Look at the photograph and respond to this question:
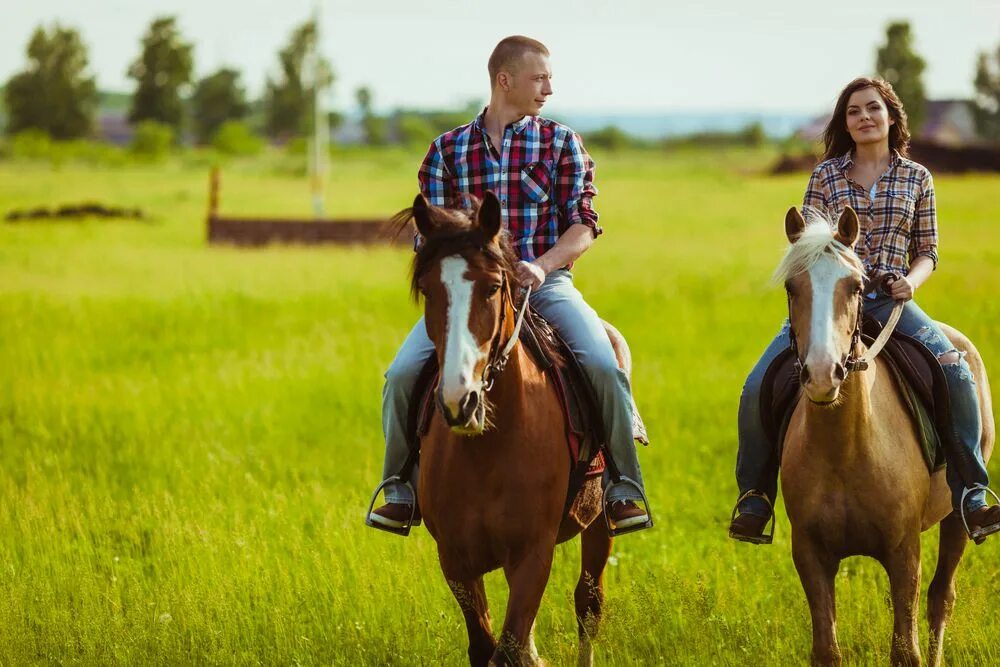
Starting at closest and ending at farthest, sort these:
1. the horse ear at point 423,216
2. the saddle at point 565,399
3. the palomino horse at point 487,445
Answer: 1. the palomino horse at point 487,445
2. the horse ear at point 423,216
3. the saddle at point 565,399

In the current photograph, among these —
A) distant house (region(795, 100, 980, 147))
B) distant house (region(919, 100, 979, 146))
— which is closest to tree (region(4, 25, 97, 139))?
distant house (region(795, 100, 980, 147))

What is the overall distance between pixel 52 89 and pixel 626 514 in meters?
113

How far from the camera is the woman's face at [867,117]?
608cm

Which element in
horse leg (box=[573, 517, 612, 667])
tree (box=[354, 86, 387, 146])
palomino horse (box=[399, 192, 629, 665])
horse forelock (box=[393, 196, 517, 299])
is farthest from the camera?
tree (box=[354, 86, 387, 146])

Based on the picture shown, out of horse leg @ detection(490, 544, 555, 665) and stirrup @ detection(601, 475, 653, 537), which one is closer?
horse leg @ detection(490, 544, 555, 665)

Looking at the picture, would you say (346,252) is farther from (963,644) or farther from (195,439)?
(963,644)

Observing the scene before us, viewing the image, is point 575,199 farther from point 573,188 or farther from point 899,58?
point 899,58

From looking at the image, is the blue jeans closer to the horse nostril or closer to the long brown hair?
the horse nostril

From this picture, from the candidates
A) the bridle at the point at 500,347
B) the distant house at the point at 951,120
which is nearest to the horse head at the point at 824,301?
the bridle at the point at 500,347

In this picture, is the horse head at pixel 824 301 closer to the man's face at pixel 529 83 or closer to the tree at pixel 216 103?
the man's face at pixel 529 83

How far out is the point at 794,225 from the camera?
5.36m

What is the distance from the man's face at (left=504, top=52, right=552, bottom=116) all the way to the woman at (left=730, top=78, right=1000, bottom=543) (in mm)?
1485

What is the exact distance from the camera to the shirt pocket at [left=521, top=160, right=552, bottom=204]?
5.93 metres

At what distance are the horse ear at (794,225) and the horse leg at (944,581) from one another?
6.29 ft
